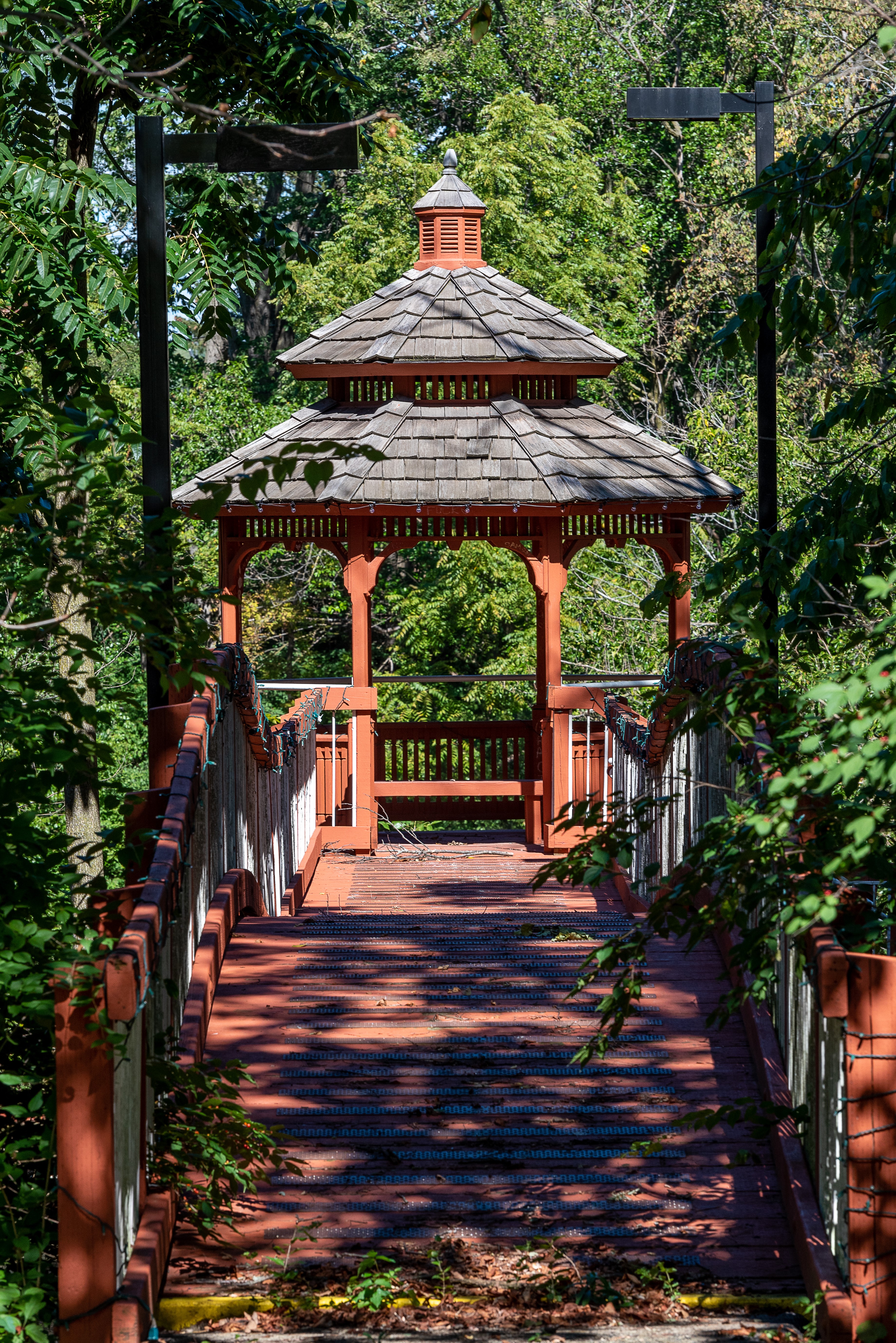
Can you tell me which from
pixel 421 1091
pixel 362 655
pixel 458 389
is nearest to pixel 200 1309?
pixel 421 1091

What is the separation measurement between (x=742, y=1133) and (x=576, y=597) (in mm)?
17249

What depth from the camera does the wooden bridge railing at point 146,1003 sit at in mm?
4141

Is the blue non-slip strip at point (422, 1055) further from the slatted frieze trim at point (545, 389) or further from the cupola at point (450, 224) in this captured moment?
the cupola at point (450, 224)

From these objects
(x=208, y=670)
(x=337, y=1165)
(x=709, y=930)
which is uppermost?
(x=208, y=670)

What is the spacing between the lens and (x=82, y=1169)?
4.15 meters

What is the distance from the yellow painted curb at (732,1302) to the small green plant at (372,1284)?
86 centimetres

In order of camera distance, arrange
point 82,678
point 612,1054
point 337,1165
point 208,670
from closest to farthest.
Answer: point 208,670, point 337,1165, point 612,1054, point 82,678

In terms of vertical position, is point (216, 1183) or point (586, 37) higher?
point (586, 37)

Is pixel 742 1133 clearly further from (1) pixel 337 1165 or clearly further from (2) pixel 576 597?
(2) pixel 576 597

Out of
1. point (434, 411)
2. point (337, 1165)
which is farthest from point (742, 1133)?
point (434, 411)

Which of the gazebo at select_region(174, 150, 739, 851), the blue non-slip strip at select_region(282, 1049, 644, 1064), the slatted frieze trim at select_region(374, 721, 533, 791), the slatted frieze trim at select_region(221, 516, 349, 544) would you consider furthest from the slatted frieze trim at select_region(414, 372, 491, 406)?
the blue non-slip strip at select_region(282, 1049, 644, 1064)

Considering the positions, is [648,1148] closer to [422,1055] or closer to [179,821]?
[422,1055]

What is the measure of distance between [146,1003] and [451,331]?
387 inches

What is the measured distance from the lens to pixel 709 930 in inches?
196
